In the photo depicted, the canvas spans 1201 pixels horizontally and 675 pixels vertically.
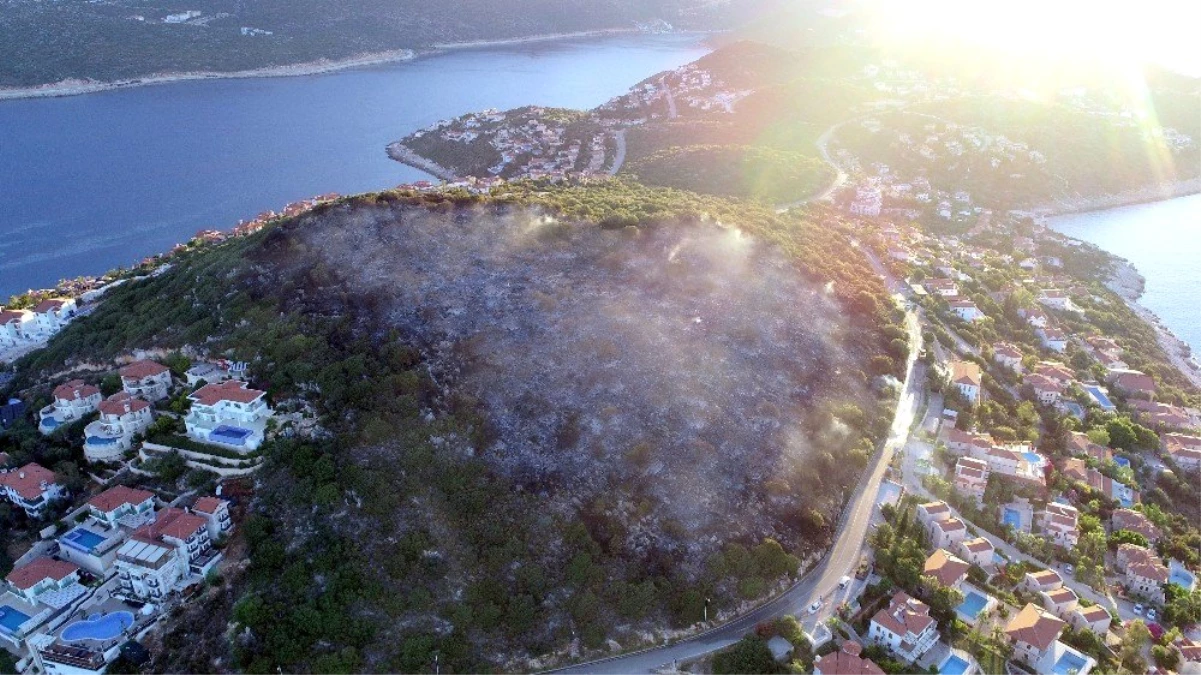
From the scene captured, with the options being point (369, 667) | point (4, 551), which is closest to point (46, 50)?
point (4, 551)

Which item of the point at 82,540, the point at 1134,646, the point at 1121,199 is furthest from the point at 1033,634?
the point at 1121,199

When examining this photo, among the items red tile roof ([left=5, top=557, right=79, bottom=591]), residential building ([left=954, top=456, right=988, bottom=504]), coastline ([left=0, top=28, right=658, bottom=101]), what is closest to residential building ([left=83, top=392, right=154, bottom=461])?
red tile roof ([left=5, top=557, right=79, bottom=591])

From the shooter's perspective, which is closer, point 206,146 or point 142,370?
point 142,370

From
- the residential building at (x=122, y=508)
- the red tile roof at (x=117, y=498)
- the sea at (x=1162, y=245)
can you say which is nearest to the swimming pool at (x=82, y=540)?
the residential building at (x=122, y=508)

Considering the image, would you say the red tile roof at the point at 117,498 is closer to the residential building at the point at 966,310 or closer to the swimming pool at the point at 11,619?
the swimming pool at the point at 11,619

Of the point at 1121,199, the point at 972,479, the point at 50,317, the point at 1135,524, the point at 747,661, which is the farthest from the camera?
the point at 1121,199

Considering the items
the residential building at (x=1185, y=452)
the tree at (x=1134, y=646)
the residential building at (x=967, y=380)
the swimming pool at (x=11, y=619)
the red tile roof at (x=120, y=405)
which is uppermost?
the red tile roof at (x=120, y=405)

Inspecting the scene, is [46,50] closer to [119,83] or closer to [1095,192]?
[119,83]

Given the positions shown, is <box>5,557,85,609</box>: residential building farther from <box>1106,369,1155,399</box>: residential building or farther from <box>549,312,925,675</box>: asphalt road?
<box>1106,369,1155,399</box>: residential building

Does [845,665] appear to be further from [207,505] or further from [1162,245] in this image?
[1162,245]
